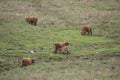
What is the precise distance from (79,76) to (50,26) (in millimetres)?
15352

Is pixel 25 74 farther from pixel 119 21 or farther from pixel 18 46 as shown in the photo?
pixel 119 21

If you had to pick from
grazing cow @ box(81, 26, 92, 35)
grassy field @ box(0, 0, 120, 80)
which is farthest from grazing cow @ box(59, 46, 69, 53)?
grazing cow @ box(81, 26, 92, 35)

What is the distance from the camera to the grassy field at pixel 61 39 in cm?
2569

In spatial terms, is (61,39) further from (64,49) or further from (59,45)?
(64,49)

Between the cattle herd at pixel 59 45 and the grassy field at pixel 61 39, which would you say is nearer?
the grassy field at pixel 61 39

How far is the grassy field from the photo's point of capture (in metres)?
25.7

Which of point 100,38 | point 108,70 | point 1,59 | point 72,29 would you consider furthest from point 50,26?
point 108,70

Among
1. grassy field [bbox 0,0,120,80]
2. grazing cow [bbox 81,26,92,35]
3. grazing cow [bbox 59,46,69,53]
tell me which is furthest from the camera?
grazing cow [bbox 81,26,92,35]

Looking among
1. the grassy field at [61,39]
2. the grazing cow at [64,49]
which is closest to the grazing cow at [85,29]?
the grassy field at [61,39]

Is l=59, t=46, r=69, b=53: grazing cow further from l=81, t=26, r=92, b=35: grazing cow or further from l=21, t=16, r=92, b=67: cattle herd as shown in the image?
l=81, t=26, r=92, b=35: grazing cow

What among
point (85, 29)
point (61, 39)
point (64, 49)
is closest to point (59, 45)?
point (64, 49)

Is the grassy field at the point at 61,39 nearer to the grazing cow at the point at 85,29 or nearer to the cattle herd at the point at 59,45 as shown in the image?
the cattle herd at the point at 59,45

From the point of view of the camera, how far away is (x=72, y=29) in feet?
126

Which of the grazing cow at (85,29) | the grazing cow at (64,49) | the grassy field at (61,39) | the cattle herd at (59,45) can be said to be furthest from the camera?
the grazing cow at (85,29)
